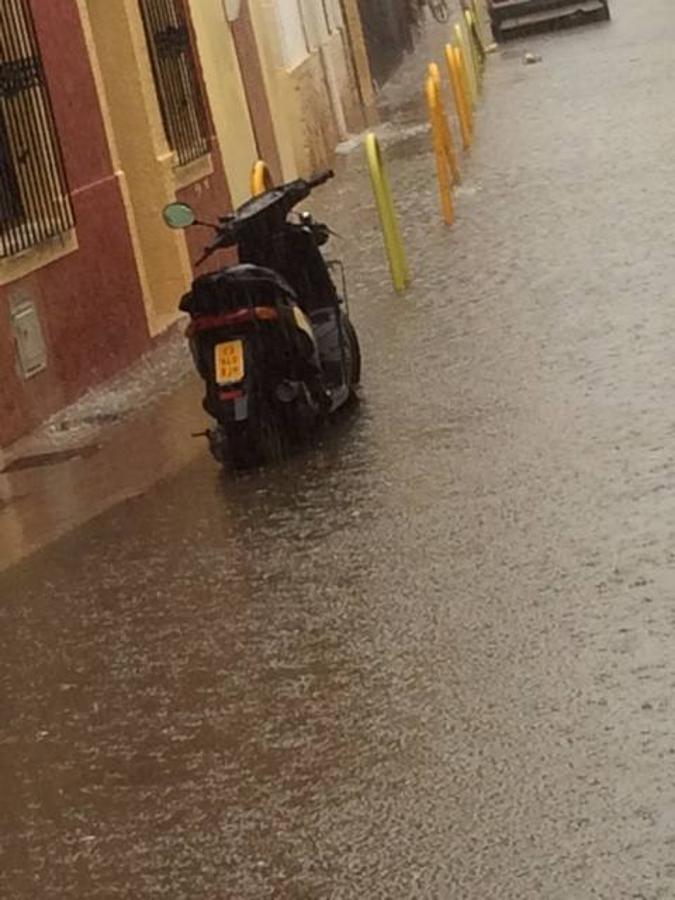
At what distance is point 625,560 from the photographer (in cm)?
831

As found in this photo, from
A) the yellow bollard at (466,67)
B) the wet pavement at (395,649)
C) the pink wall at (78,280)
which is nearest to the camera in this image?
the wet pavement at (395,649)

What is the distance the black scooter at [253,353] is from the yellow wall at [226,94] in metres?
8.99

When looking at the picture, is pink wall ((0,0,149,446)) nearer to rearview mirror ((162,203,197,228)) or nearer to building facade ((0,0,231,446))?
building facade ((0,0,231,446))

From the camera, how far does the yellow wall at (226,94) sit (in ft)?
70.4

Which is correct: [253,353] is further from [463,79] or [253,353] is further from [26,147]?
[463,79]

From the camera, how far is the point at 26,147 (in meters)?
15.1

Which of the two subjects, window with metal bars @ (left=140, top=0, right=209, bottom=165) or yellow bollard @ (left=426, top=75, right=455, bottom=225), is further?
yellow bollard @ (left=426, top=75, right=455, bottom=225)

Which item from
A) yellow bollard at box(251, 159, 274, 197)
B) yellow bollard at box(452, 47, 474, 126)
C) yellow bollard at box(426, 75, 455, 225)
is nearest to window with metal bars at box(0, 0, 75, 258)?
yellow bollard at box(251, 159, 274, 197)

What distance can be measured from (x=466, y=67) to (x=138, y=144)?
1127cm

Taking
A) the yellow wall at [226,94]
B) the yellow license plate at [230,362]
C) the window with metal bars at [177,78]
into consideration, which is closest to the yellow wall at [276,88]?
the yellow wall at [226,94]

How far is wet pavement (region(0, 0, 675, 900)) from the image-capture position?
20.2 ft

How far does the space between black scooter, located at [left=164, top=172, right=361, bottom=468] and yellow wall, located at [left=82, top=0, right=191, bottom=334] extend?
5.82 m

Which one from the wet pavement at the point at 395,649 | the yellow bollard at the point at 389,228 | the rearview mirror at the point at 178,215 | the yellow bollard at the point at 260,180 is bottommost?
the wet pavement at the point at 395,649

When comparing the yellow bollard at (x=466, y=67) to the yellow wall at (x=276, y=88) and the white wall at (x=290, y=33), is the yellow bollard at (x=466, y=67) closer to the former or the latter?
the yellow wall at (x=276, y=88)
